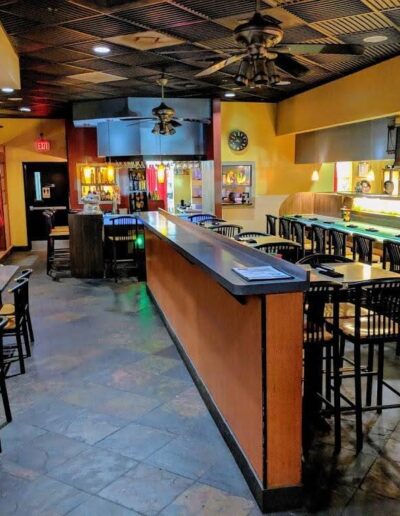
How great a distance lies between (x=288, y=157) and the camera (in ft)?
36.0

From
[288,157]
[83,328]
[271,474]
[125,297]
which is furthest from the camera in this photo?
[288,157]

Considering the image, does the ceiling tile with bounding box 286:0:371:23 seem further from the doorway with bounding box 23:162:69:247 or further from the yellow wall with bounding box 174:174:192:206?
the doorway with bounding box 23:162:69:247

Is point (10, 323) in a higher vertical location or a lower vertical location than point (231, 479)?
higher

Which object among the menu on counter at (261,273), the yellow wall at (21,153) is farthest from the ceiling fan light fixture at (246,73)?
the yellow wall at (21,153)

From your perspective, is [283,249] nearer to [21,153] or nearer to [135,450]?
[135,450]

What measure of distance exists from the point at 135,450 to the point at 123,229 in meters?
6.22

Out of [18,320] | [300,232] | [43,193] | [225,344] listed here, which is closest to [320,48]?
[225,344]

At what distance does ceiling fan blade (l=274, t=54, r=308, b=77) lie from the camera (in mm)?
4488

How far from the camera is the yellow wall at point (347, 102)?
6.91 metres

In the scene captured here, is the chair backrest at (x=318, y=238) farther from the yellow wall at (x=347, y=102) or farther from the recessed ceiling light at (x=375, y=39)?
the recessed ceiling light at (x=375, y=39)

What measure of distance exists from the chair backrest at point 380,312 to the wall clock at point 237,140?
7641 mm

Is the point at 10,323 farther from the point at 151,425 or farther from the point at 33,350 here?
the point at 151,425

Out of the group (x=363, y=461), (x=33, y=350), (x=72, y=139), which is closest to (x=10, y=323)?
(x=33, y=350)

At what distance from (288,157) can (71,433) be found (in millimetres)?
8771
